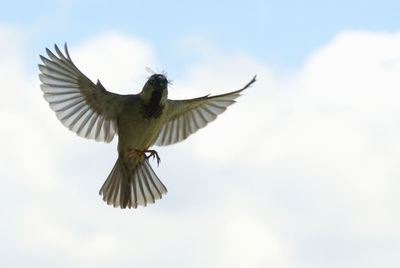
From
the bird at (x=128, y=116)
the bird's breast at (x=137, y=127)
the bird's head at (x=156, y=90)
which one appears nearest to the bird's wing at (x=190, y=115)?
the bird at (x=128, y=116)

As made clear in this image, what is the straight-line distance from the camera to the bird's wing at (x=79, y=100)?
8.99 meters

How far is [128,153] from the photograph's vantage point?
939 centimetres

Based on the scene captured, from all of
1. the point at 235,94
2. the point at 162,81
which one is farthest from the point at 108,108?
the point at 235,94

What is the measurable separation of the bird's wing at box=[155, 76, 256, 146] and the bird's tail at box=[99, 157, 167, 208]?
392mm

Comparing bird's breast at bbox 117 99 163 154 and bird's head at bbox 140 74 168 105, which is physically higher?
bird's head at bbox 140 74 168 105

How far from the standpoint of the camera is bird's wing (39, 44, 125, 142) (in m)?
8.99

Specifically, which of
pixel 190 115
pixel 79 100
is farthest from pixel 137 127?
pixel 190 115

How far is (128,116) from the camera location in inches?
362

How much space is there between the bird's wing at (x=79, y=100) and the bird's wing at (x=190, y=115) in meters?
0.79

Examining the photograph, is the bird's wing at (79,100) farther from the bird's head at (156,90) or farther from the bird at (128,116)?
the bird's head at (156,90)

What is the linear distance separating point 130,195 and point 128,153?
2.37ft

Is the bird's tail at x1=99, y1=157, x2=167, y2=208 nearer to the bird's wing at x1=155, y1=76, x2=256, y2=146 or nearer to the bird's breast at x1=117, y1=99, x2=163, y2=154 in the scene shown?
the bird's wing at x1=155, y1=76, x2=256, y2=146

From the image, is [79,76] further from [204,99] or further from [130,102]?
[204,99]

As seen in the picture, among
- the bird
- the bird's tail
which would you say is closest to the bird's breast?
the bird
